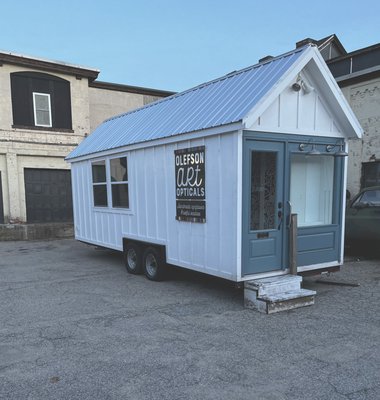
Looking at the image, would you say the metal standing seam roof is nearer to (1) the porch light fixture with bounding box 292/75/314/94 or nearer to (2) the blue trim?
(1) the porch light fixture with bounding box 292/75/314/94

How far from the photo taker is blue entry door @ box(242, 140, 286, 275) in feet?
17.0

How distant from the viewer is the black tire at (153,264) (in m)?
6.68

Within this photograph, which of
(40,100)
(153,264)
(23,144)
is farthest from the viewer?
(40,100)

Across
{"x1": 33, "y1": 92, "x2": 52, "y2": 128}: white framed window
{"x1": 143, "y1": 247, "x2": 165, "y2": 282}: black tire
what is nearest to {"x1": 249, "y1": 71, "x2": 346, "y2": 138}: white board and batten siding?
{"x1": 143, "y1": 247, "x2": 165, "y2": 282}: black tire

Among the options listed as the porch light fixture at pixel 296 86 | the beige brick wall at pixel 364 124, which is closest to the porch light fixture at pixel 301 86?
the porch light fixture at pixel 296 86

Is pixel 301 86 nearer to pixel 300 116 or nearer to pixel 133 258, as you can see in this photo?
pixel 300 116

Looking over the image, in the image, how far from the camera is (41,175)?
14922 mm

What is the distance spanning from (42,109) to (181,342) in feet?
43.8

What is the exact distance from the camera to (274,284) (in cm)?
509

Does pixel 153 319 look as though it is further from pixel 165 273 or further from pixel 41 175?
pixel 41 175

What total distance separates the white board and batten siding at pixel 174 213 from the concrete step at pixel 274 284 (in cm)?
31

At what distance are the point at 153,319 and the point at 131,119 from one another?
17.0 ft

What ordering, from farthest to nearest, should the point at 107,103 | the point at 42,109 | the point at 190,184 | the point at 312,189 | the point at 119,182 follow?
the point at 107,103
the point at 42,109
the point at 119,182
the point at 312,189
the point at 190,184

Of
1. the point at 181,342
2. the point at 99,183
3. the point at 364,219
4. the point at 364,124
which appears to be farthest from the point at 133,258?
the point at 364,124
